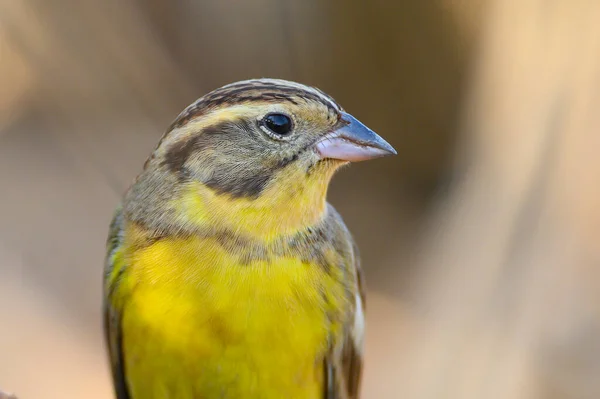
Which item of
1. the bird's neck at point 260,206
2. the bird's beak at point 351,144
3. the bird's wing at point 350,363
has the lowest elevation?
the bird's wing at point 350,363

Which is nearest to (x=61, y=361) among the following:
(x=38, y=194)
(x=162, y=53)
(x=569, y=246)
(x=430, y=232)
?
(x=38, y=194)

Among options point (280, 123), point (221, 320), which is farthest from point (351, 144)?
point (221, 320)

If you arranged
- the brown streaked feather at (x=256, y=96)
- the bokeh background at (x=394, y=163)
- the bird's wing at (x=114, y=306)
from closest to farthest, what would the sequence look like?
the brown streaked feather at (x=256, y=96), the bird's wing at (x=114, y=306), the bokeh background at (x=394, y=163)

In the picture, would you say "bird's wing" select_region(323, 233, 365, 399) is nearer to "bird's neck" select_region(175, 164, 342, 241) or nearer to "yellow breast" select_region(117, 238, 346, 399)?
"yellow breast" select_region(117, 238, 346, 399)

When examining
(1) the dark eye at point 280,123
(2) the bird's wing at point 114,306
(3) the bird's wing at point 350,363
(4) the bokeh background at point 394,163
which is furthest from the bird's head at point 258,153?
(4) the bokeh background at point 394,163

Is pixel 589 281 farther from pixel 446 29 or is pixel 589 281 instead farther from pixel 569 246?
pixel 446 29

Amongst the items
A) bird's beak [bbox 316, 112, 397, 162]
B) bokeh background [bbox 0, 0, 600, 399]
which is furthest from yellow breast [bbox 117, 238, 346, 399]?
bokeh background [bbox 0, 0, 600, 399]

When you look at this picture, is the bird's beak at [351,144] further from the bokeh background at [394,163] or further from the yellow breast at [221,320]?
the bokeh background at [394,163]
